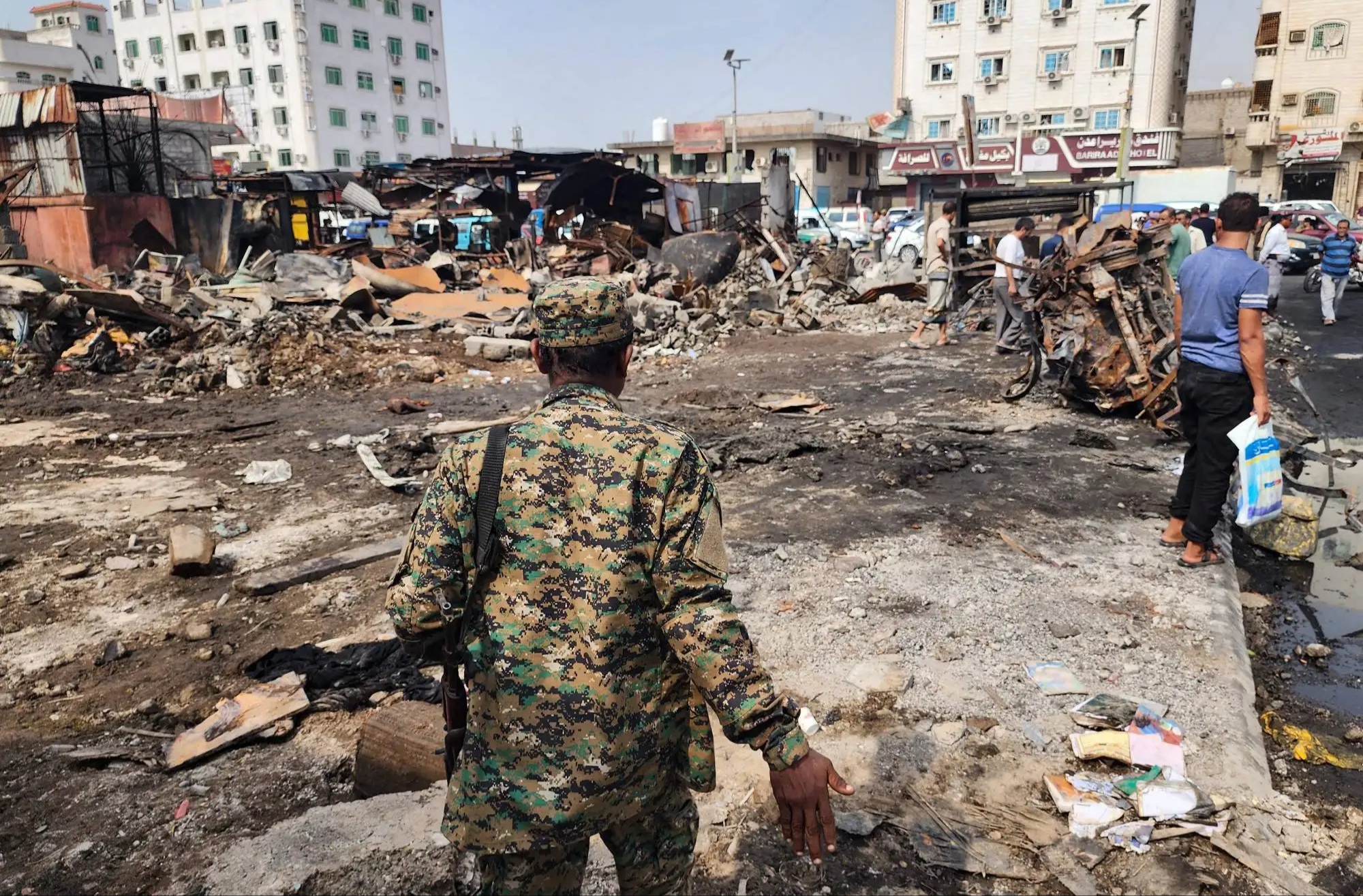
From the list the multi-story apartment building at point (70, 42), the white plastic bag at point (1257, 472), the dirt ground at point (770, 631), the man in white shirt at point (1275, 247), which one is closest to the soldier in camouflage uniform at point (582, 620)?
the dirt ground at point (770, 631)

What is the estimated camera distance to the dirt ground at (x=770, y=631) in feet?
8.18

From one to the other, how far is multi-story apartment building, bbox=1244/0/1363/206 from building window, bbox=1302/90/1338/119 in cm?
3

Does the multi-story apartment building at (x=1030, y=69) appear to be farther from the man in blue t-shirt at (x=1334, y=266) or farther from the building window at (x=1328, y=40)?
the man in blue t-shirt at (x=1334, y=266)

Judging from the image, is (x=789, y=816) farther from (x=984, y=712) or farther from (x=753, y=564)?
(x=753, y=564)

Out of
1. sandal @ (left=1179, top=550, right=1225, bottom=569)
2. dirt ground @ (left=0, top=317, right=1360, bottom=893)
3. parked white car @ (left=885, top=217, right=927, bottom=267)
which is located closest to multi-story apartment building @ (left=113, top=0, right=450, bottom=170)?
parked white car @ (left=885, top=217, right=927, bottom=267)

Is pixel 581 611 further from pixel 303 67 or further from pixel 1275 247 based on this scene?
pixel 303 67

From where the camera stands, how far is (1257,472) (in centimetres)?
416

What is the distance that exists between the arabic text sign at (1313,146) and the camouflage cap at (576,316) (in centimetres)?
4421

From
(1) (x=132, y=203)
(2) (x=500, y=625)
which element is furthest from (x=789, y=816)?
(1) (x=132, y=203)

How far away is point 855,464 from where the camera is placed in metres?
6.39

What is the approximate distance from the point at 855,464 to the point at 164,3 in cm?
6146

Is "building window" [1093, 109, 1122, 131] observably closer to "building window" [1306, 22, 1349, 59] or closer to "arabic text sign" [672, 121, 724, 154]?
"building window" [1306, 22, 1349, 59]

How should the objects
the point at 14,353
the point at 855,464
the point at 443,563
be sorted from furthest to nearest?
the point at 14,353 < the point at 855,464 < the point at 443,563

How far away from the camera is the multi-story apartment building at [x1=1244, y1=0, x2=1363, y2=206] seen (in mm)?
35719
